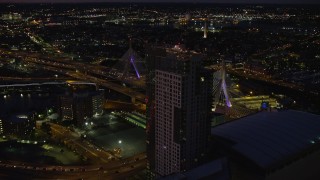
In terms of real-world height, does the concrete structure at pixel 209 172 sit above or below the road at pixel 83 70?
above

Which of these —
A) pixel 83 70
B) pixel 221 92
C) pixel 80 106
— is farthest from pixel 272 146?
pixel 83 70

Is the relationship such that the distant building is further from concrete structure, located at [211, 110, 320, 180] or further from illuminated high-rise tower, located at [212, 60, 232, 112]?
concrete structure, located at [211, 110, 320, 180]

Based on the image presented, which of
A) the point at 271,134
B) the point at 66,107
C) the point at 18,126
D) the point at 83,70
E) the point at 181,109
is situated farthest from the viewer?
the point at 83,70

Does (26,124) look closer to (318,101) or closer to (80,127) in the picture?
(80,127)

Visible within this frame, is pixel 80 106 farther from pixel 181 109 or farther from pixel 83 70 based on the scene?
pixel 83 70

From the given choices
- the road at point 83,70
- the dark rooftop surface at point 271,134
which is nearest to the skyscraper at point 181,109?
the dark rooftop surface at point 271,134

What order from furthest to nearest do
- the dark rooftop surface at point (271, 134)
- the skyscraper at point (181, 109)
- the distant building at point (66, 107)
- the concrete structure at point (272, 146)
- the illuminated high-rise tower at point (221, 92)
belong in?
the distant building at point (66, 107) < the illuminated high-rise tower at point (221, 92) < the dark rooftop surface at point (271, 134) < the concrete structure at point (272, 146) < the skyscraper at point (181, 109)

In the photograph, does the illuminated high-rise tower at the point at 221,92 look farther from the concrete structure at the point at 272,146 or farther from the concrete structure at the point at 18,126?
the concrete structure at the point at 18,126
